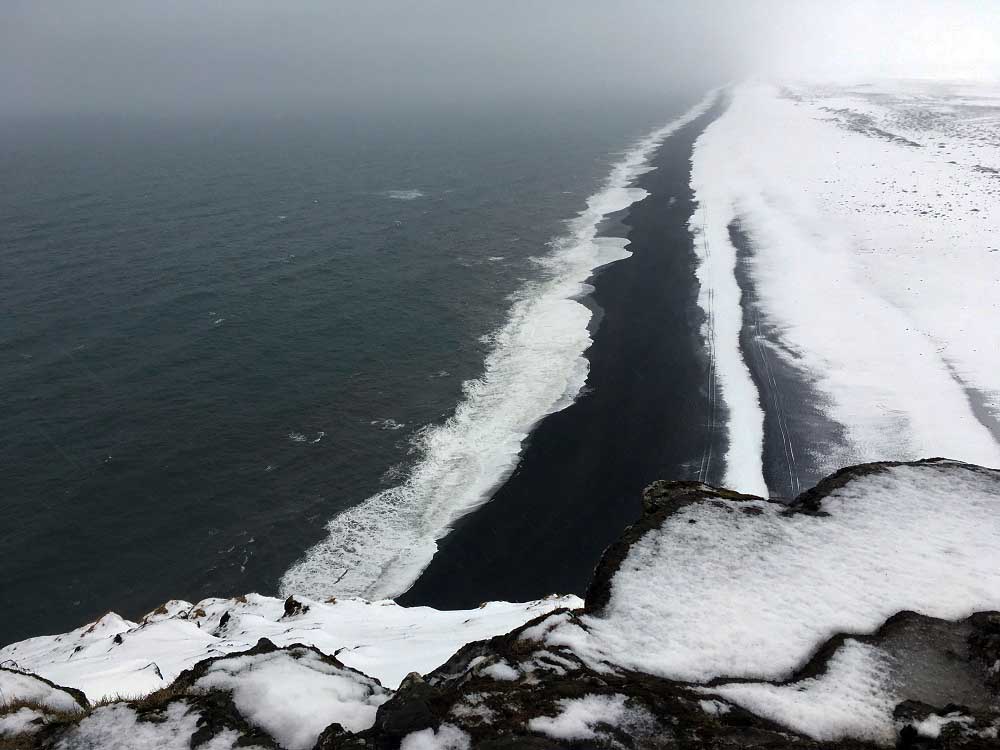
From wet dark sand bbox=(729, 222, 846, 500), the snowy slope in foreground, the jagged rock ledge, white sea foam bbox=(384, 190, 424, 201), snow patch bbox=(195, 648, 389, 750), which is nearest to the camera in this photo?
the jagged rock ledge

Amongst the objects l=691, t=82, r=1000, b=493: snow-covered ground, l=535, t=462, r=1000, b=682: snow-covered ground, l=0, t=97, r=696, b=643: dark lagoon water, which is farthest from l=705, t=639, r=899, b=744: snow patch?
l=0, t=97, r=696, b=643: dark lagoon water

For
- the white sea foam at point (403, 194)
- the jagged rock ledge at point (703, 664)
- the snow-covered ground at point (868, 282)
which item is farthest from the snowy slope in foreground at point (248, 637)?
the white sea foam at point (403, 194)

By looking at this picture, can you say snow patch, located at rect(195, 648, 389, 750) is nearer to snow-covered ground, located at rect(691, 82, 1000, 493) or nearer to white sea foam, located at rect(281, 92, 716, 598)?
white sea foam, located at rect(281, 92, 716, 598)

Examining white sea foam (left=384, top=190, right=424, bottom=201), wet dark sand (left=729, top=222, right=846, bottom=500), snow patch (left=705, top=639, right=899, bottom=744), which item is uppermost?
white sea foam (left=384, top=190, right=424, bottom=201)

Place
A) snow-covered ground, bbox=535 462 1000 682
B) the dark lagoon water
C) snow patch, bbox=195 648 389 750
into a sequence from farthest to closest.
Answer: the dark lagoon water, snow-covered ground, bbox=535 462 1000 682, snow patch, bbox=195 648 389 750

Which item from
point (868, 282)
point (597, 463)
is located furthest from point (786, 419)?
point (868, 282)

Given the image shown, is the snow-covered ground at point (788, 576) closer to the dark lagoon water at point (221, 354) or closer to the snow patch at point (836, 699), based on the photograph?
the snow patch at point (836, 699)

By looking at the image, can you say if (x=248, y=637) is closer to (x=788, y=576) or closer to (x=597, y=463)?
(x=788, y=576)

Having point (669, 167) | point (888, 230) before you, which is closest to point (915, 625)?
point (888, 230)
